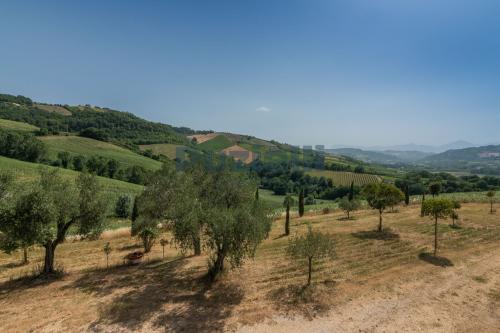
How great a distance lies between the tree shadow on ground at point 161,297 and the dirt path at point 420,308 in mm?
2449

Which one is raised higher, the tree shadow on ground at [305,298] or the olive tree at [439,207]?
the olive tree at [439,207]

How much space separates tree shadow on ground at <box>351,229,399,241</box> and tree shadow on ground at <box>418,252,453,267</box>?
4755 millimetres

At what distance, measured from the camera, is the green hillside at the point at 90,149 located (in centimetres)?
9127

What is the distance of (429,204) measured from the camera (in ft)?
81.0

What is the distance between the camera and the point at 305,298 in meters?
15.0

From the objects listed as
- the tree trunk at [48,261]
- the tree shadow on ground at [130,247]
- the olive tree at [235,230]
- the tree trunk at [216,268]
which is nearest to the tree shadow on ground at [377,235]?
the olive tree at [235,230]

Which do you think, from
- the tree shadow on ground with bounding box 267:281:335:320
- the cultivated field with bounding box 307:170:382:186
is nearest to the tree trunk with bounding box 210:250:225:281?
the tree shadow on ground with bounding box 267:281:335:320

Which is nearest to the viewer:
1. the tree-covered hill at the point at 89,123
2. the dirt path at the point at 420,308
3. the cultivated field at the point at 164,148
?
the dirt path at the point at 420,308

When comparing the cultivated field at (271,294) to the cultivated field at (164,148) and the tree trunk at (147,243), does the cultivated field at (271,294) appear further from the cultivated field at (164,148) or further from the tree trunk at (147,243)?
the cultivated field at (164,148)

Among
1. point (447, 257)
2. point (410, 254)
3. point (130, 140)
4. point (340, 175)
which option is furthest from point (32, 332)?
point (130, 140)

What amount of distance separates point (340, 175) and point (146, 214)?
4333 inches

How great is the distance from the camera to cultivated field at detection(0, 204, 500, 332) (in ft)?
42.1

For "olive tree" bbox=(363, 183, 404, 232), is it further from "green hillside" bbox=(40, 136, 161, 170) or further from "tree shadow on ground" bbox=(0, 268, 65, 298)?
"green hillside" bbox=(40, 136, 161, 170)

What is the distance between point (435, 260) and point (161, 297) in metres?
20.3
